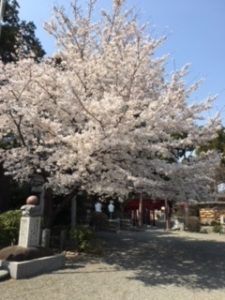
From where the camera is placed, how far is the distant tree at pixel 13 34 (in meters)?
19.5

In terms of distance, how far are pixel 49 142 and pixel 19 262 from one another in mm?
3573

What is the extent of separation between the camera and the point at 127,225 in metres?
30.7

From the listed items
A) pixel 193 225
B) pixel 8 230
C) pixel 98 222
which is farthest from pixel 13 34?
pixel 193 225

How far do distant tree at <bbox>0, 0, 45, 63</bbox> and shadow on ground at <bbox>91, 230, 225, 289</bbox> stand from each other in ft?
33.0

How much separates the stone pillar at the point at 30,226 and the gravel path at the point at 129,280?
113cm

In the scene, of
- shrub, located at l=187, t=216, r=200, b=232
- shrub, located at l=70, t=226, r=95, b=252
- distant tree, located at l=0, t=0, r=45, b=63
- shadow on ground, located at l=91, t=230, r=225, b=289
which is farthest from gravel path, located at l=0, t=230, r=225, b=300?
shrub, located at l=187, t=216, r=200, b=232

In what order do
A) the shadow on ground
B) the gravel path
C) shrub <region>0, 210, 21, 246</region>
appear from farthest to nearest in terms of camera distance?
shrub <region>0, 210, 21, 246</region>
the shadow on ground
the gravel path

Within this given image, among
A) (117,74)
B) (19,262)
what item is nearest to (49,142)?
(117,74)

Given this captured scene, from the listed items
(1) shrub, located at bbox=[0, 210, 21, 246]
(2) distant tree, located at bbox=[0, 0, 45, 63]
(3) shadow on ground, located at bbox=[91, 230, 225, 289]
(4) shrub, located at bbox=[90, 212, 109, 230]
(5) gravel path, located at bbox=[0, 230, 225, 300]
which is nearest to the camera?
(5) gravel path, located at bbox=[0, 230, 225, 300]

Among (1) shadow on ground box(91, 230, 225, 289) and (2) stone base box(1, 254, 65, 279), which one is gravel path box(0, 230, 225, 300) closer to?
(1) shadow on ground box(91, 230, 225, 289)

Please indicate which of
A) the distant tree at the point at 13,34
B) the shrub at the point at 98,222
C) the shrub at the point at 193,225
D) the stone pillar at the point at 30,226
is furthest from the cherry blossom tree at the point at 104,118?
the shrub at the point at 193,225

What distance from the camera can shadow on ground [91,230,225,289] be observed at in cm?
1048

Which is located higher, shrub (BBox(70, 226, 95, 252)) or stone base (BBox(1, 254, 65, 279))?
shrub (BBox(70, 226, 95, 252))

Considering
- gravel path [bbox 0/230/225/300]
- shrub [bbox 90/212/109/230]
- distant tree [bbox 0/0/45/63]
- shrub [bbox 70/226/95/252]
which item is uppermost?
distant tree [bbox 0/0/45/63]
